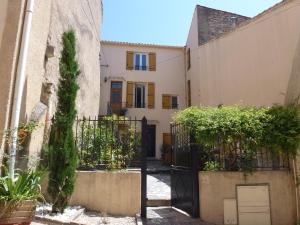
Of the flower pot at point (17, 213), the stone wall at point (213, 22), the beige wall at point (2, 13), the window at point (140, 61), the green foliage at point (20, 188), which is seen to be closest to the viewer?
the flower pot at point (17, 213)

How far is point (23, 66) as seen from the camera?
20.9 ft

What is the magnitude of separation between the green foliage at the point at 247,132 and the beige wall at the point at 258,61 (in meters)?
1.77

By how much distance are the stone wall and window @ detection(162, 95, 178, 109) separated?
222 inches

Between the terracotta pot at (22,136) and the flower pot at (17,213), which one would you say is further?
the terracotta pot at (22,136)

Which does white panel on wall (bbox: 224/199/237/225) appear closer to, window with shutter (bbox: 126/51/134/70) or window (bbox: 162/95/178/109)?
window (bbox: 162/95/178/109)

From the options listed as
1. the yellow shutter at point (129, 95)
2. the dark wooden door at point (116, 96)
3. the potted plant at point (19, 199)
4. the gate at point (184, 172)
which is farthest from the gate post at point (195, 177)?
the yellow shutter at point (129, 95)

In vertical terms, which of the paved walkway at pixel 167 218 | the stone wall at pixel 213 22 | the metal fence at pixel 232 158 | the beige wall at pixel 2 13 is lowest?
Answer: the paved walkway at pixel 167 218

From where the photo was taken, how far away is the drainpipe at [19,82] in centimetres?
604

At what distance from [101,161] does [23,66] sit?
3.48 meters

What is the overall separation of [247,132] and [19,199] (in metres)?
5.53

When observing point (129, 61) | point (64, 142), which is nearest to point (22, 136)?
point (64, 142)

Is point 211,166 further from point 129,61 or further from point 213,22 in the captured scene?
point 129,61

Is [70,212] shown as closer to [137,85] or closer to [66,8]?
[66,8]

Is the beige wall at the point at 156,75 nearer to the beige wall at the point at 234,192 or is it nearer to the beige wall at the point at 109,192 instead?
Answer: the beige wall at the point at 109,192
